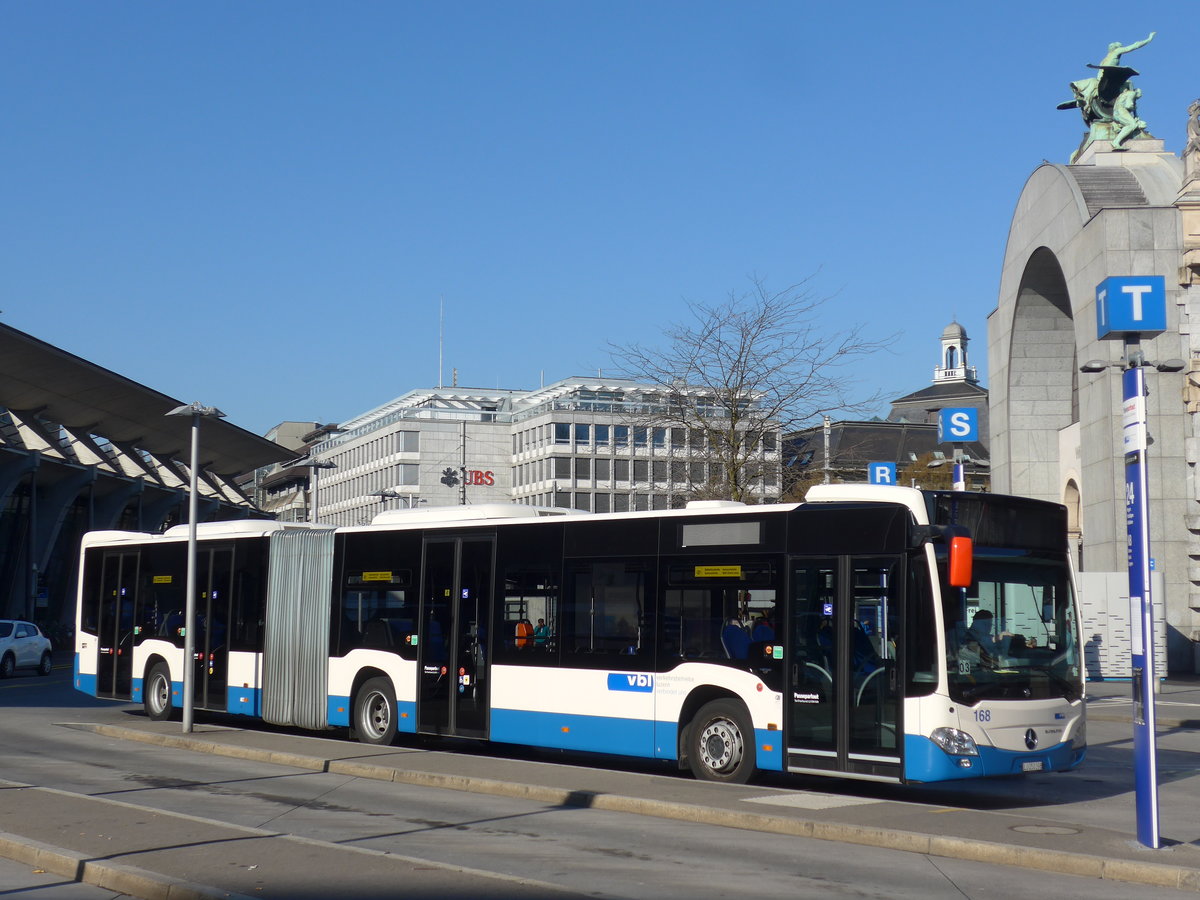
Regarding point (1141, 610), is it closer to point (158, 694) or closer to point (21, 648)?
point (158, 694)

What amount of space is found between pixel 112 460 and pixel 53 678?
28.6 m

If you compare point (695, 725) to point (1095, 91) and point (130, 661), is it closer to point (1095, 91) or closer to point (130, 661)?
point (130, 661)

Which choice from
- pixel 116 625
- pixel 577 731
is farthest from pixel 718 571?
pixel 116 625

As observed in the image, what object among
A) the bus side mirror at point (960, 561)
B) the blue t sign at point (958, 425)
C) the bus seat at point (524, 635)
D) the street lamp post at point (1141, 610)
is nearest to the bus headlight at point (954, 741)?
the bus side mirror at point (960, 561)

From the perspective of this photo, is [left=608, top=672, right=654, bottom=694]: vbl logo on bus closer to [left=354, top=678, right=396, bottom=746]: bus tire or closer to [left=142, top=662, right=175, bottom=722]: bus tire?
[left=354, top=678, right=396, bottom=746]: bus tire

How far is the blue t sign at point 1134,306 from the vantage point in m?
11.0

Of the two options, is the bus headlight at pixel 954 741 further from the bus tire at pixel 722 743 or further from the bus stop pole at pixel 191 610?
the bus stop pole at pixel 191 610

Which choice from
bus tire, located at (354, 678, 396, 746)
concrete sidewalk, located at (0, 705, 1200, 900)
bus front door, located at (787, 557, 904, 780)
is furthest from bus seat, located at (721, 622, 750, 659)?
bus tire, located at (354, 678, 396, 746)

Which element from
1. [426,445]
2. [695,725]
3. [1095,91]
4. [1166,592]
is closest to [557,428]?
[426,445]

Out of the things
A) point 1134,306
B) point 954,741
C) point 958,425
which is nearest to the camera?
point 1134,306

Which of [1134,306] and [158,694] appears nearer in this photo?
[1134,306]

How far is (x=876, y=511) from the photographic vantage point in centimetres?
1324

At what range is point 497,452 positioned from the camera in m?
124

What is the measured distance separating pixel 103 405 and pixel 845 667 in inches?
1948
